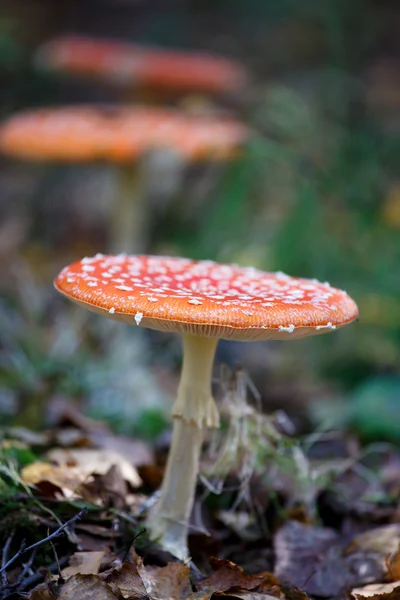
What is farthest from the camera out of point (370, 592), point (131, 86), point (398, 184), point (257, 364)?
point (398, 184)

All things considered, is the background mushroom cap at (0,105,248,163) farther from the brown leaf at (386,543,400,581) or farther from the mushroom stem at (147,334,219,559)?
the brown leaf at (386,543,400,581)

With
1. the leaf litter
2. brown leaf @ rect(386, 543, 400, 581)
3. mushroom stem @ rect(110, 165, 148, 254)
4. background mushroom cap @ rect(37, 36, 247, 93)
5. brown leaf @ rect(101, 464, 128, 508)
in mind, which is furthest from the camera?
background mushroom cap @ rect(37, 36, 247, 93)

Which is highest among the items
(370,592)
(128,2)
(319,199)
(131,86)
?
(128,2)

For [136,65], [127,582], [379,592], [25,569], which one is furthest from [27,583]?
[136,65]

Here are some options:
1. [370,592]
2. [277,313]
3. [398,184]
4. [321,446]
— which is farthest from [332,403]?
[398,184]

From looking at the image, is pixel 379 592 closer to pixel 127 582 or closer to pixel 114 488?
pixel 127 582

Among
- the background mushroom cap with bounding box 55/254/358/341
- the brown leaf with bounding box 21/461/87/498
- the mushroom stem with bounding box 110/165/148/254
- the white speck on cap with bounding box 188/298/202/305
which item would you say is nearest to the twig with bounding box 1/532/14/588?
the brown leaf with bounding box 21/461/87/498

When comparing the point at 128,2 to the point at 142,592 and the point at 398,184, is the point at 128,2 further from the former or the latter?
the point at 142,592
